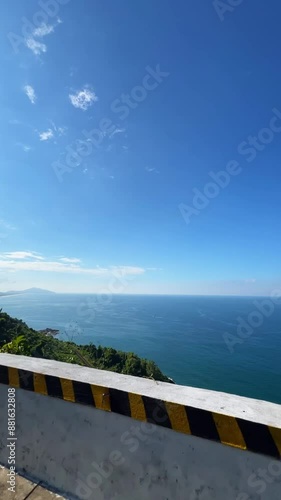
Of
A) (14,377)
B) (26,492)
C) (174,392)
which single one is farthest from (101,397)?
(26,492)

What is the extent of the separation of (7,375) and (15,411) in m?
0.29

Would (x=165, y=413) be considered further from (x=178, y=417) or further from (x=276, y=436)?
(x=276, y=436)

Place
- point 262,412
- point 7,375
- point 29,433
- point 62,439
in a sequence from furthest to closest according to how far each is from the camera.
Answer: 1. point 7,375
2. point 29,433
3. point 62,439
4. point 262,412

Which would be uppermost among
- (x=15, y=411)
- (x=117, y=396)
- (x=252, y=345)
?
(x=117, y=396)

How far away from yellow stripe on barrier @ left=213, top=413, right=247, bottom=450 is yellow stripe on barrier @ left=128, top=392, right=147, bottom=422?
46 cm

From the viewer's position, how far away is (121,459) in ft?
5.88

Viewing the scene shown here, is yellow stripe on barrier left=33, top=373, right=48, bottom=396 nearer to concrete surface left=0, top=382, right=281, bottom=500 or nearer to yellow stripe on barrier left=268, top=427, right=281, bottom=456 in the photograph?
concrete surface left=0, top=382, right=281, bottom=500

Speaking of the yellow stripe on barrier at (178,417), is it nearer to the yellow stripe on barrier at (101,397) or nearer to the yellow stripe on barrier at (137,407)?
the yellow stripe on barrier at (137,407)

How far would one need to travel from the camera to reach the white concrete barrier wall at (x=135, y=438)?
4.92 ft

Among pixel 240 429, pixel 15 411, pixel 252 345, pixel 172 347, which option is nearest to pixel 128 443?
pixel 240 429

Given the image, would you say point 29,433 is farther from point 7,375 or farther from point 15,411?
point 7,375

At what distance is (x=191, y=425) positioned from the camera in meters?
1.59

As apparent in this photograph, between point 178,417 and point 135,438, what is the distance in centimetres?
37

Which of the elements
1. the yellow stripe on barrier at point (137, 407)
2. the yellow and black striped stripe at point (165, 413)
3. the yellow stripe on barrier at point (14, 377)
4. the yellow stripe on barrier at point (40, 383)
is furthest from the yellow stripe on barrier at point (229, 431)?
the yellow stripe on barrier at point (14, 377)
